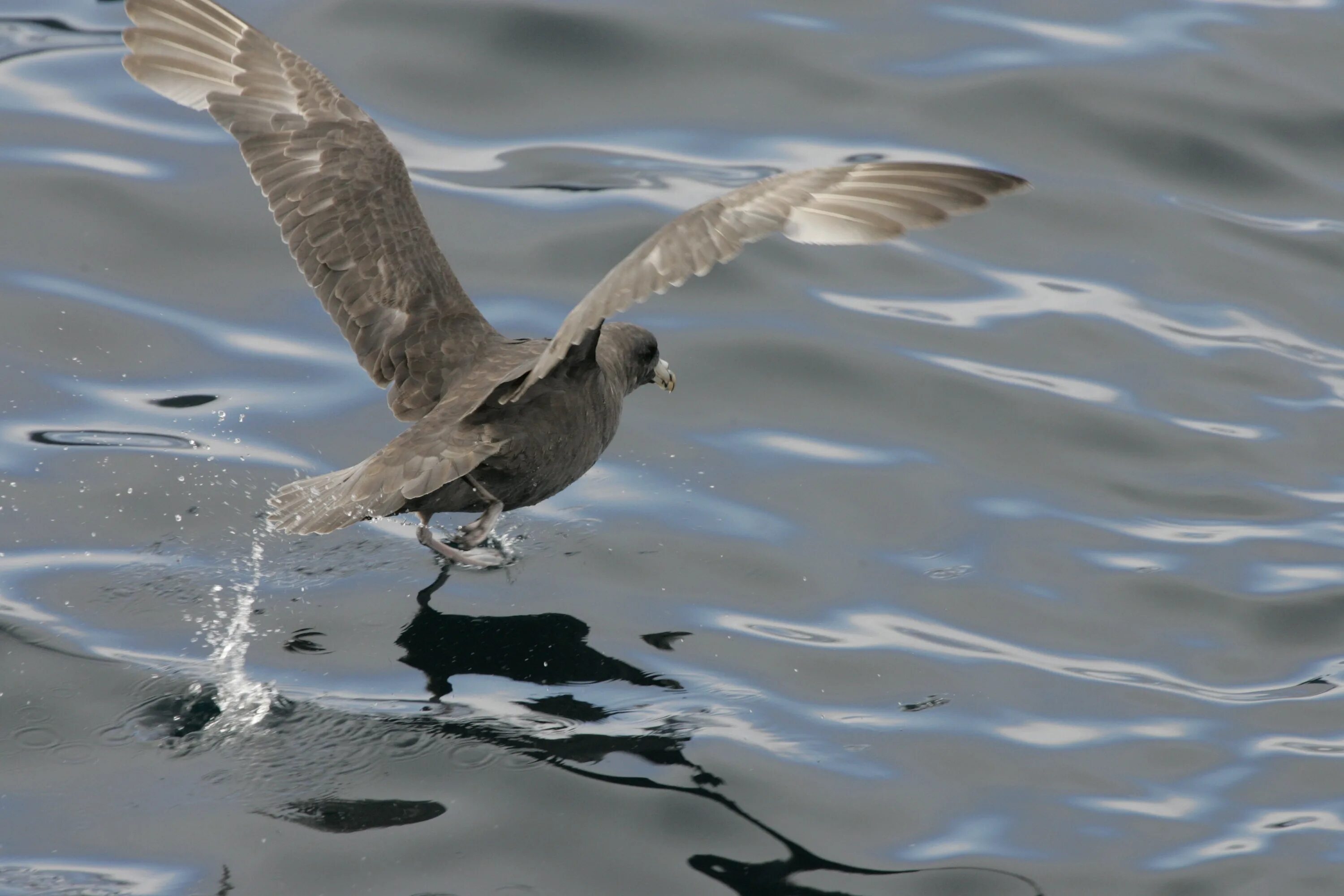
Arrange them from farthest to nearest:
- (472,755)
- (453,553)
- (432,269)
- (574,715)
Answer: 1. (432,269)
2. (453,553)
3. (574,715)
4. (472,755)

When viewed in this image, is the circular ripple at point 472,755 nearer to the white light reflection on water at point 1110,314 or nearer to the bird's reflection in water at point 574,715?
the bird's reflection in water at point 574,715

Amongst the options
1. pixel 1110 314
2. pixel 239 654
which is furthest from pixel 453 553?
pixel 1110 314

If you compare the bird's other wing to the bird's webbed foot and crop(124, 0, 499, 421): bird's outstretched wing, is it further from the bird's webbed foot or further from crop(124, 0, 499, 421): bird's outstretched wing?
the bird's webbed foot

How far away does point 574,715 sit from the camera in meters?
5.50

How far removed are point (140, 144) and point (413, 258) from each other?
393cm

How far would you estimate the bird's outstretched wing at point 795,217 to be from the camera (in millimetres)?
4914

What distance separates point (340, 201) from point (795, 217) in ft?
7.82

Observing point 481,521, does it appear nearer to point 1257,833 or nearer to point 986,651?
point 986,651

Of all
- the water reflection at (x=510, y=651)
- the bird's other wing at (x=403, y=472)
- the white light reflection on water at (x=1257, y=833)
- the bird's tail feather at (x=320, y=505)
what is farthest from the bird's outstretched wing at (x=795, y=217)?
the white light reflection on water at (x=1257, y=833)

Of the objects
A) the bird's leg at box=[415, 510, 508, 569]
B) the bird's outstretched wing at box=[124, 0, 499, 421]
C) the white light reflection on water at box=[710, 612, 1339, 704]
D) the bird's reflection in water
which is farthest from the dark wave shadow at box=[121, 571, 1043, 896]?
the bird's outstretched wing at box=[124, 0, 499, 421]

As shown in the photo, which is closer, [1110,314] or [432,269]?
[432,269]

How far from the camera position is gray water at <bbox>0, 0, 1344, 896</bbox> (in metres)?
5.09

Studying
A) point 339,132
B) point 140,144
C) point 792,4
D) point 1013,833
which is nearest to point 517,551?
point 339,132

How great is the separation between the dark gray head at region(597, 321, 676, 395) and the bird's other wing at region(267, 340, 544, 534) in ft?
1.46
